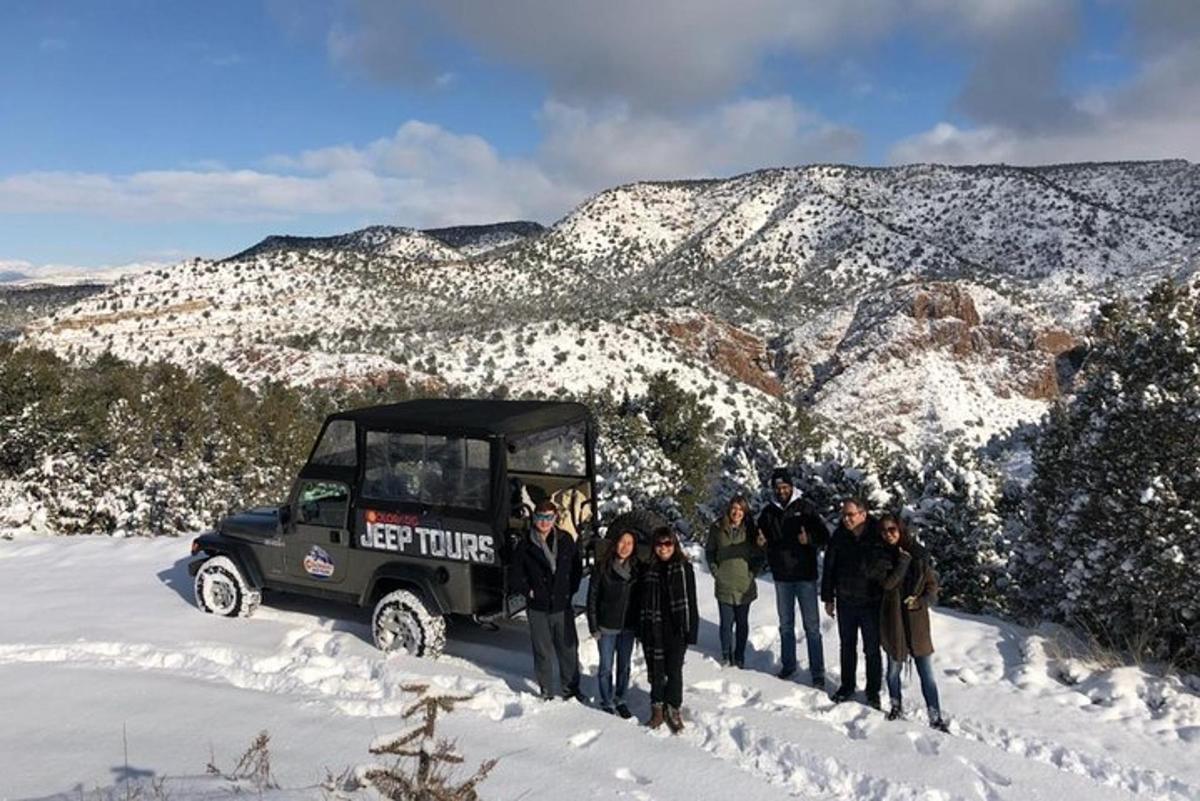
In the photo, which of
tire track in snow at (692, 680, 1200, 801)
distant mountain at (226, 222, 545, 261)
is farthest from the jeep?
distant mountain at (226, 222, 545, 261)

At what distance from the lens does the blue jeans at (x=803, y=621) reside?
24.7 feet

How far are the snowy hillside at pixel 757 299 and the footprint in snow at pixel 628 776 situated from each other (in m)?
26.5

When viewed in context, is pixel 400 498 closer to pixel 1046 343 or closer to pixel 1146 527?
pixel 1146 527

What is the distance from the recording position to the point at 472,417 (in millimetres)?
7922

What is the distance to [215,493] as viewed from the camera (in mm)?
21484

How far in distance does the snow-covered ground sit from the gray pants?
256 mm

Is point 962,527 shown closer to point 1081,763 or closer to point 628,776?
point 1081,763

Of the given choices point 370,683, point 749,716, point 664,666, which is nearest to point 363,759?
point 370,683

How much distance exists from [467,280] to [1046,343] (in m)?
45.6

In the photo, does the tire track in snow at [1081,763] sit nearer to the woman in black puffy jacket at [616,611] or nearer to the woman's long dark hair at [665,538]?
the woman's long dark hair at [665,538]

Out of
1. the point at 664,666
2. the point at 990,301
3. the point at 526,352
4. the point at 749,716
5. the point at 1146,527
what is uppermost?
the point at 990,301

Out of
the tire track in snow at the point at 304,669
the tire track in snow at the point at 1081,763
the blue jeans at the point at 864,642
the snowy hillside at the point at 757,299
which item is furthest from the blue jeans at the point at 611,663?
the snowy hillside at the point at 757,299

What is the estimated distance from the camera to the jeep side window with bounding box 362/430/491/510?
759cm

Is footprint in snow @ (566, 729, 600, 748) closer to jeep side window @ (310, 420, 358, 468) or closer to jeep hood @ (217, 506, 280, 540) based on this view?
jeep side window @ (310, 420, 358, 468)
